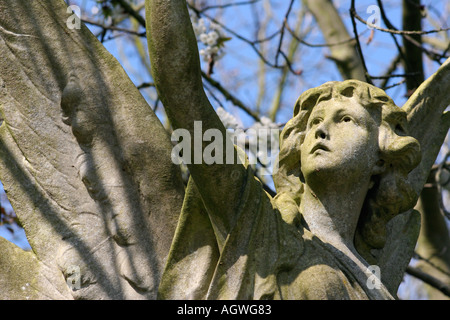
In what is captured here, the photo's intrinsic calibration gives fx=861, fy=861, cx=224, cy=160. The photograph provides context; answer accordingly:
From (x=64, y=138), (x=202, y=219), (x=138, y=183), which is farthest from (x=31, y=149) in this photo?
(x=202, y=219)

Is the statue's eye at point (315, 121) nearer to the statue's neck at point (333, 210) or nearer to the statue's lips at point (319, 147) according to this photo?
the statue's lips at point (319, 147)

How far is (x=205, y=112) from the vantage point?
2932 mm

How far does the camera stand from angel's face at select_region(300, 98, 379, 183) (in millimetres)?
3307

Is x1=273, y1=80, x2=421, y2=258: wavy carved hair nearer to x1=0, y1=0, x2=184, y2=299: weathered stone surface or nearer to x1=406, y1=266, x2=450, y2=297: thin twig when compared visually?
x1=0, y1=0, x2=184, y2=299: weathered stone surface

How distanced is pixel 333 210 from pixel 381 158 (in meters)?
0.29

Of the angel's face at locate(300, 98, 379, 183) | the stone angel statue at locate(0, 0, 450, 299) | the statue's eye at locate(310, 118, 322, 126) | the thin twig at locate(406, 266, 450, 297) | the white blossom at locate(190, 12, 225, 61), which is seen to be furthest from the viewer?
the white blossom at locate(190, 12, 225, 61)

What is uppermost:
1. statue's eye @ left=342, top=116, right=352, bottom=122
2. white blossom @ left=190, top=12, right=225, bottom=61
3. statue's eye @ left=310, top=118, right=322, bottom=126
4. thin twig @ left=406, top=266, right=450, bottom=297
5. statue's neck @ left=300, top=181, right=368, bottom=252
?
white blossom @ left=190, top=12, right=225, bottom=61

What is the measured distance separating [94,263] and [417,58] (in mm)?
3625

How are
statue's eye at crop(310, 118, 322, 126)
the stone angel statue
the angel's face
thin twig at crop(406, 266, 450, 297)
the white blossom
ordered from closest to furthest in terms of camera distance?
the stone angel statue < the angel's face < statue's eye at crop(310, 118, 322, 126) < thin twig at crop(406, 266, 450, 297) < the white blossom

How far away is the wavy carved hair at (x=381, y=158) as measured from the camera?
137 inches

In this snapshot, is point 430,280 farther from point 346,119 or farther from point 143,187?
point 143,187

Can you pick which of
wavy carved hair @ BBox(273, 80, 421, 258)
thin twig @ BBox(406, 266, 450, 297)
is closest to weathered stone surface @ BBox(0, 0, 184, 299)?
wavy carved hair @ BBox(273, 80, 421, 258)

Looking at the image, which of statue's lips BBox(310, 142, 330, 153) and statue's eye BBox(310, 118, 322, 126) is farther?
statue's eye BBox(310, 118, 322, 126)
